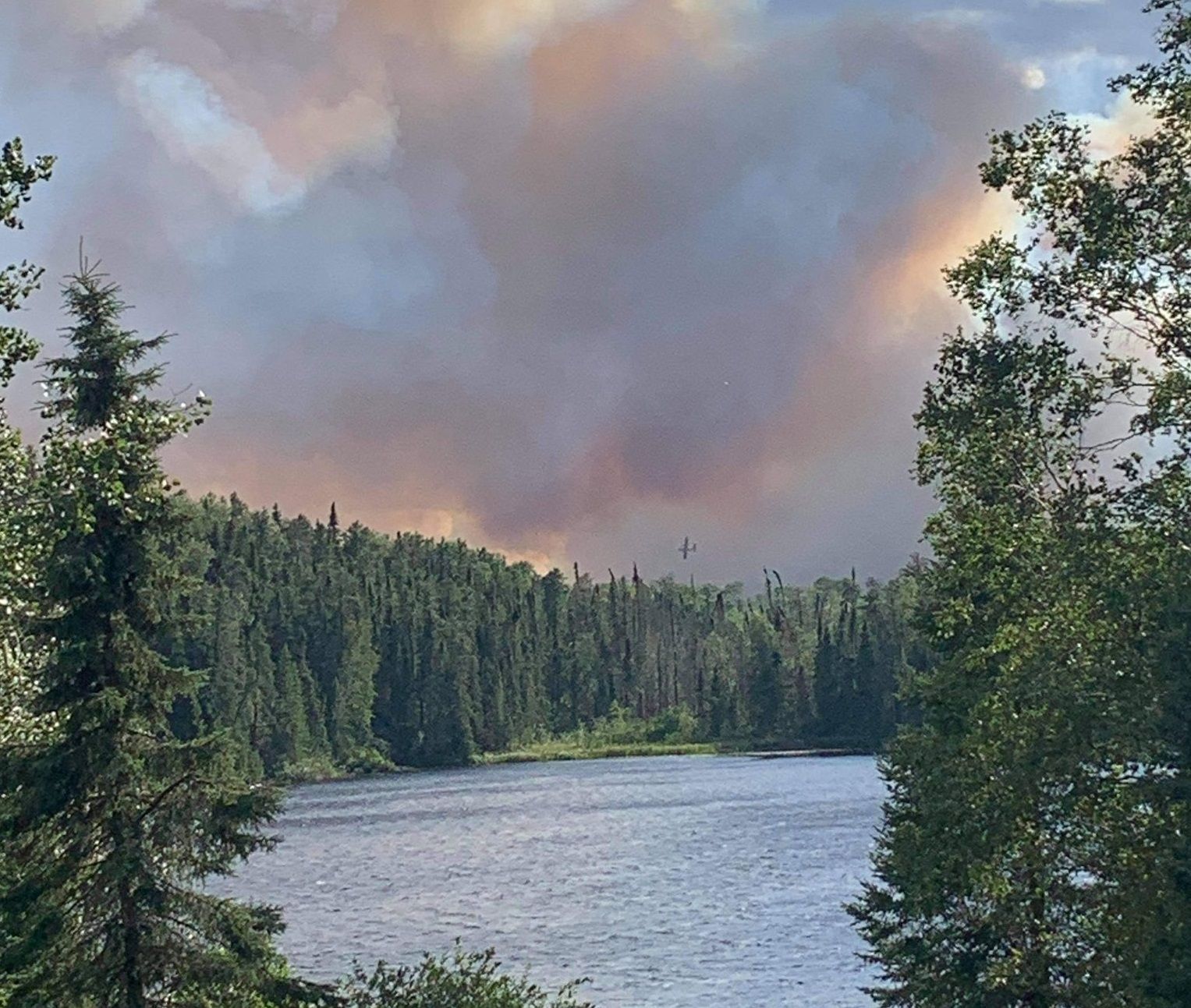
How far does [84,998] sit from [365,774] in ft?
500

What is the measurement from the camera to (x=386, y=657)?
196500 mm

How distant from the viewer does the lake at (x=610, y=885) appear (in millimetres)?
46719

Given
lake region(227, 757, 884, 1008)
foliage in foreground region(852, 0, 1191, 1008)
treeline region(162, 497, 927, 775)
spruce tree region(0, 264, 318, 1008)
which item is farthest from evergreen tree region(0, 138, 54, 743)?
treeline region(162, 497, 927, 775)

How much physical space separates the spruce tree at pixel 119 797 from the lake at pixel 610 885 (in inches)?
906

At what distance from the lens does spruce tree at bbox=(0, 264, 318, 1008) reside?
20.6 meters

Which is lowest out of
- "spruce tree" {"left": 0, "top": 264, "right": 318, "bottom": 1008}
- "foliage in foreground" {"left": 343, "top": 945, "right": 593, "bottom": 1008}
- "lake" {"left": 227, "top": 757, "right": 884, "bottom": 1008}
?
"lake" {"left": 227, "top": 757, "right": 884, "bottom": 1008}

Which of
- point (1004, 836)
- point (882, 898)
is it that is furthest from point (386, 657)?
point (1004, 836)

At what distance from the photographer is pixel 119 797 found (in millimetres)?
20953

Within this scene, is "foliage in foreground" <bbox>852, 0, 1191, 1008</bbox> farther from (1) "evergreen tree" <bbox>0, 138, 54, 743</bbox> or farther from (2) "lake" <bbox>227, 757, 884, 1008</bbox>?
(2) "lake" <bbox>227, 757, 884, 1008</bbox>

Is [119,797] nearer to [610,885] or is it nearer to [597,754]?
[610,885]

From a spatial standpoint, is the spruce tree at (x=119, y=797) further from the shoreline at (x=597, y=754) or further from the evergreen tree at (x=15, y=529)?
the shoreline at (x=597, y=754)

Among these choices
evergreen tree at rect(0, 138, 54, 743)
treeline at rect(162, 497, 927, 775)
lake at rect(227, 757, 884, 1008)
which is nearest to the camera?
evergreen tree at rect(0, 138, 54, 743)

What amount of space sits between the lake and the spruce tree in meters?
23.0

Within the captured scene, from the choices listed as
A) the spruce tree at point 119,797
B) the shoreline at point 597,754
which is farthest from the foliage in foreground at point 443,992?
the shoreline at point 597,754
